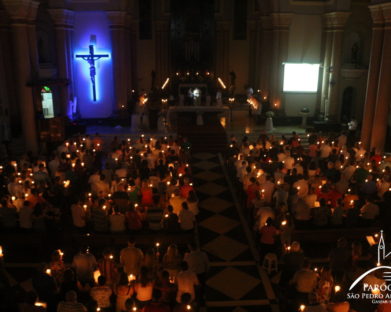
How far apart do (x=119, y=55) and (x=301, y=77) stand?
34.4 ft

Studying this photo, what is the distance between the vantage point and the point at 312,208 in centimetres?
1095

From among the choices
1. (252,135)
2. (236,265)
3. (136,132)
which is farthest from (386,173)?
(136,132)

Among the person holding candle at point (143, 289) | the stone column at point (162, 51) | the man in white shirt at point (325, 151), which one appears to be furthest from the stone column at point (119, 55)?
the person holding candle at point (143, 289)

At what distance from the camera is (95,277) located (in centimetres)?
827

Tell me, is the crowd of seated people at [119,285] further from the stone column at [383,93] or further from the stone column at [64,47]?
the stone column at [64,47]

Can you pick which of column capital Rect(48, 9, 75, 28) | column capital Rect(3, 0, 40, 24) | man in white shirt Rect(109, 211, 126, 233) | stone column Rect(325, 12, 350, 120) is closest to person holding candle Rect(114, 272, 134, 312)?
man in white shirt Rect(109, 211, 126, 233)

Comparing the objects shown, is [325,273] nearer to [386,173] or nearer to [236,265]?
[236,265]

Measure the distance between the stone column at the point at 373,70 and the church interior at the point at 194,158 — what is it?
6cm

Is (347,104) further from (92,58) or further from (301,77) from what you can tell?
(92,58)

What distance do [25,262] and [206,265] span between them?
4.75 m

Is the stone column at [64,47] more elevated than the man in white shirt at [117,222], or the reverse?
the stone column at [64,47]

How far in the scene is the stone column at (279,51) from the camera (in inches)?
920

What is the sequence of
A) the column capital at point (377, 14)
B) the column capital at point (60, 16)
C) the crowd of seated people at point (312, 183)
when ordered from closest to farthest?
1. the crowd of seated people at point (312, 183)
2. the column capital at point (377, 14)
3. the column capital at point (60, 16)

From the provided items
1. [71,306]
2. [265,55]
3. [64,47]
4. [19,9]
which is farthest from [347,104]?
[71,306]
